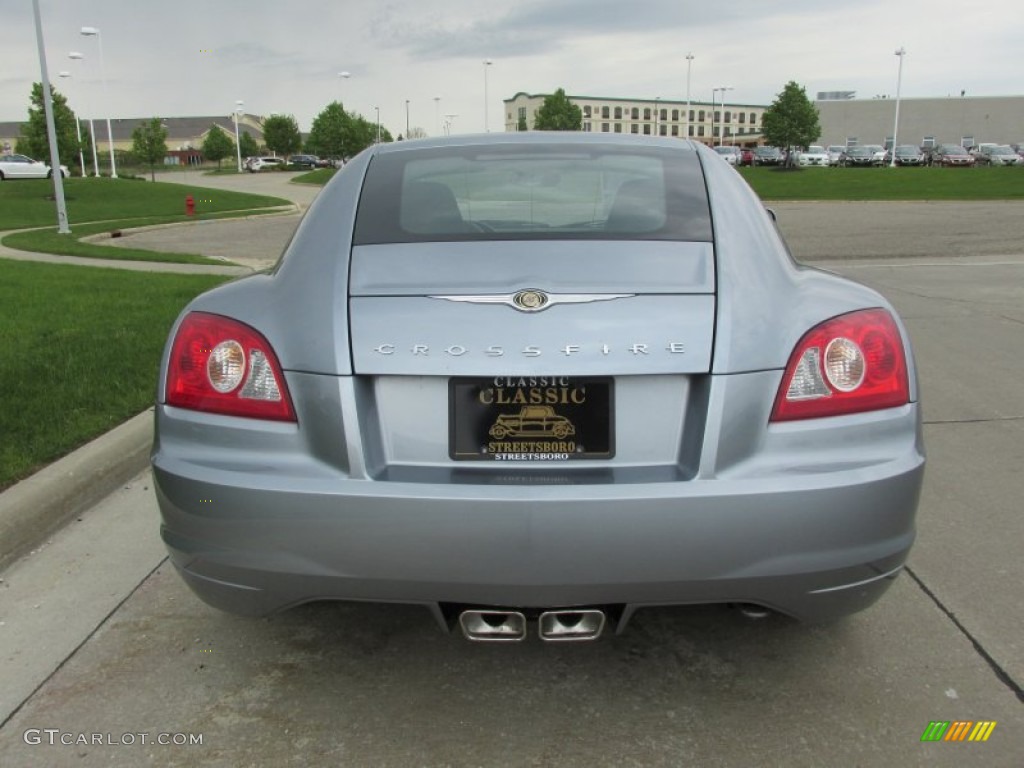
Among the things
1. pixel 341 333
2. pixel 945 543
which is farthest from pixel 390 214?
pixel 945 543

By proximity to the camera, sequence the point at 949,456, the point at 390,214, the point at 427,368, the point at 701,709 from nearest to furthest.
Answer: the point at 427,368
the point at 701,709
the point at 390,214
the point at 949,456

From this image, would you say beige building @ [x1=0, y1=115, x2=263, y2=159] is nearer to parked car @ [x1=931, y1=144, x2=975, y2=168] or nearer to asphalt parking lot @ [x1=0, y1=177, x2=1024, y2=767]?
parked car @ [x1=931, y1=144, x2=975, y2=168]

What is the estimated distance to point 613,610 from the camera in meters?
2.34

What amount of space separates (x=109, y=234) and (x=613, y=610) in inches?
840

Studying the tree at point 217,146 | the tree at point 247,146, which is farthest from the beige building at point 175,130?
the tree at point 217,146

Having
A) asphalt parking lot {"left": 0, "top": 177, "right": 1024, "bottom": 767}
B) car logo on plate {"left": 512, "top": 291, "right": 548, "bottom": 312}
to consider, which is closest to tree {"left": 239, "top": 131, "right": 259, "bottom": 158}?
asphalt parking lot {"left": 0, "top": 177, "right": 1024, "bottom": 767}

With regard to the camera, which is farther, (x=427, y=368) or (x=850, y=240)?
(x=850, y=240)

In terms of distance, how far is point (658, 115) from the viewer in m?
140

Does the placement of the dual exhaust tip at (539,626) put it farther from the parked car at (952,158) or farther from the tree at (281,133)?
the tree at (281,133)

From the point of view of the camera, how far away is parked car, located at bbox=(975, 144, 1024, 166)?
59.8m

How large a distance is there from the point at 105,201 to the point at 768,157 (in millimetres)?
46628

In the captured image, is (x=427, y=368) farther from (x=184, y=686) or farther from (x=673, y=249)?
(x=184, y=686)

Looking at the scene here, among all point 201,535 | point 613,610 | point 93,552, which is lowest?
point 93,552

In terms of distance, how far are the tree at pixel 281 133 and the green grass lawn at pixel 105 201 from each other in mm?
58297
